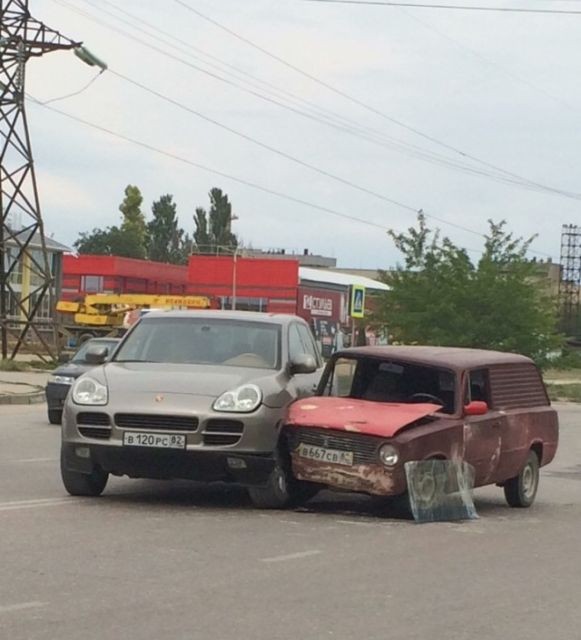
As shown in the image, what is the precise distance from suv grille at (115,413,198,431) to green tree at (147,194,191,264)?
138 m

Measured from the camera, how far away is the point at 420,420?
1171cm

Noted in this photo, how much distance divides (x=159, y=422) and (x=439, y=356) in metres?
2.83

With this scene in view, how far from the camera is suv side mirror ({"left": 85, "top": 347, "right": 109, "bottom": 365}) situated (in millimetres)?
12227

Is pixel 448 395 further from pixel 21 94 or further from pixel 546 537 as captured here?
pixel 21 94

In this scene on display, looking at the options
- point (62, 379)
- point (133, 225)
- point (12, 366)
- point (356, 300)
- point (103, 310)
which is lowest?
point (12, 366)

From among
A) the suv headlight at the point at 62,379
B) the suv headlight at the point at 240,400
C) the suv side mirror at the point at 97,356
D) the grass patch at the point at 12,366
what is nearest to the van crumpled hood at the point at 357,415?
the suv headlight at the point at 240,400

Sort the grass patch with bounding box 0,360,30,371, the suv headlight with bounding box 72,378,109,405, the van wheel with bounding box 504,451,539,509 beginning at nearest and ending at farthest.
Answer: the suv headlight with bounding box 72,378,109,405 → the van wheel with bounding box 504,451,539,509 → the grass patch with bounding box 0,360,30,371

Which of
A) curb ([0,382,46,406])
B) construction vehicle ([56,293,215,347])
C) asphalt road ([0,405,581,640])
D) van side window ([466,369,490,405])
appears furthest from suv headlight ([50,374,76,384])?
construction vehicle ([56,293,215,347])

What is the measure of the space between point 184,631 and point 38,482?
6.70 metres

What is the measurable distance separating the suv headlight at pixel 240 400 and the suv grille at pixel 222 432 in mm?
110

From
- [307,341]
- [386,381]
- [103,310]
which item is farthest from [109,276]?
[386,381]

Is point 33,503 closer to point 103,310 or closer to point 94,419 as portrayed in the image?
point 94,419

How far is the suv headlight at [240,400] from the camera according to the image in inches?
443

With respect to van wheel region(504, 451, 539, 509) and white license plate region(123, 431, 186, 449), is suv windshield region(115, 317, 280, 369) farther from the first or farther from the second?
van wheel region(504, 451, 539, 509)
